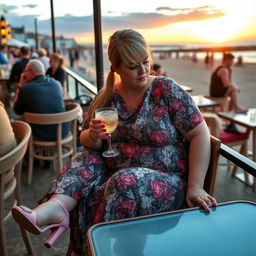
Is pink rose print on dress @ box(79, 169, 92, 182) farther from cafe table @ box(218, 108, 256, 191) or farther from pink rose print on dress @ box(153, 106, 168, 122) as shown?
cafe table @ box(218, 108, 256, 191)

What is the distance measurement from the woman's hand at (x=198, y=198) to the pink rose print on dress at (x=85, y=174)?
1.42 ft

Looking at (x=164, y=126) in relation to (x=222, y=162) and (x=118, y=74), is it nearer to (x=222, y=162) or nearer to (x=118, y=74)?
(x=118, y=74)

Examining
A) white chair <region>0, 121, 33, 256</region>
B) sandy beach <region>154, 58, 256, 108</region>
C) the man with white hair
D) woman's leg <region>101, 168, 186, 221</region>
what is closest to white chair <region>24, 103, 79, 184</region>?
the man with white hair

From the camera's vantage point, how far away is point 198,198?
1225 millimetres

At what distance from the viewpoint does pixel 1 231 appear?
1.68 metres

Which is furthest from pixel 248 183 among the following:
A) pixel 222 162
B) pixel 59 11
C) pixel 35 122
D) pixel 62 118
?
pixel 59 11

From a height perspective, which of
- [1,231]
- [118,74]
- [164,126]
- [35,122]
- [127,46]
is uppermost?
[127,46]

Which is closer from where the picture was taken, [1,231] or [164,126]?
[164,126]

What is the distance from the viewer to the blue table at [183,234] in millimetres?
875

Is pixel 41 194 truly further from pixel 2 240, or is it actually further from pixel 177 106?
pixel 177 106

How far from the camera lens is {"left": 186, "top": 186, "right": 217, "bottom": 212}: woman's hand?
1127 mm

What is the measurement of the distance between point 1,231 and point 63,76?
3.64 m

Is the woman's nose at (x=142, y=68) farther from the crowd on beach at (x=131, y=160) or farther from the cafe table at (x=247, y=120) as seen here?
the cafe table at (x=247, y=120)

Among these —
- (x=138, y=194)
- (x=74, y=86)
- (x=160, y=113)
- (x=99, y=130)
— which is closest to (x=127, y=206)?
(x=138, y=194)
